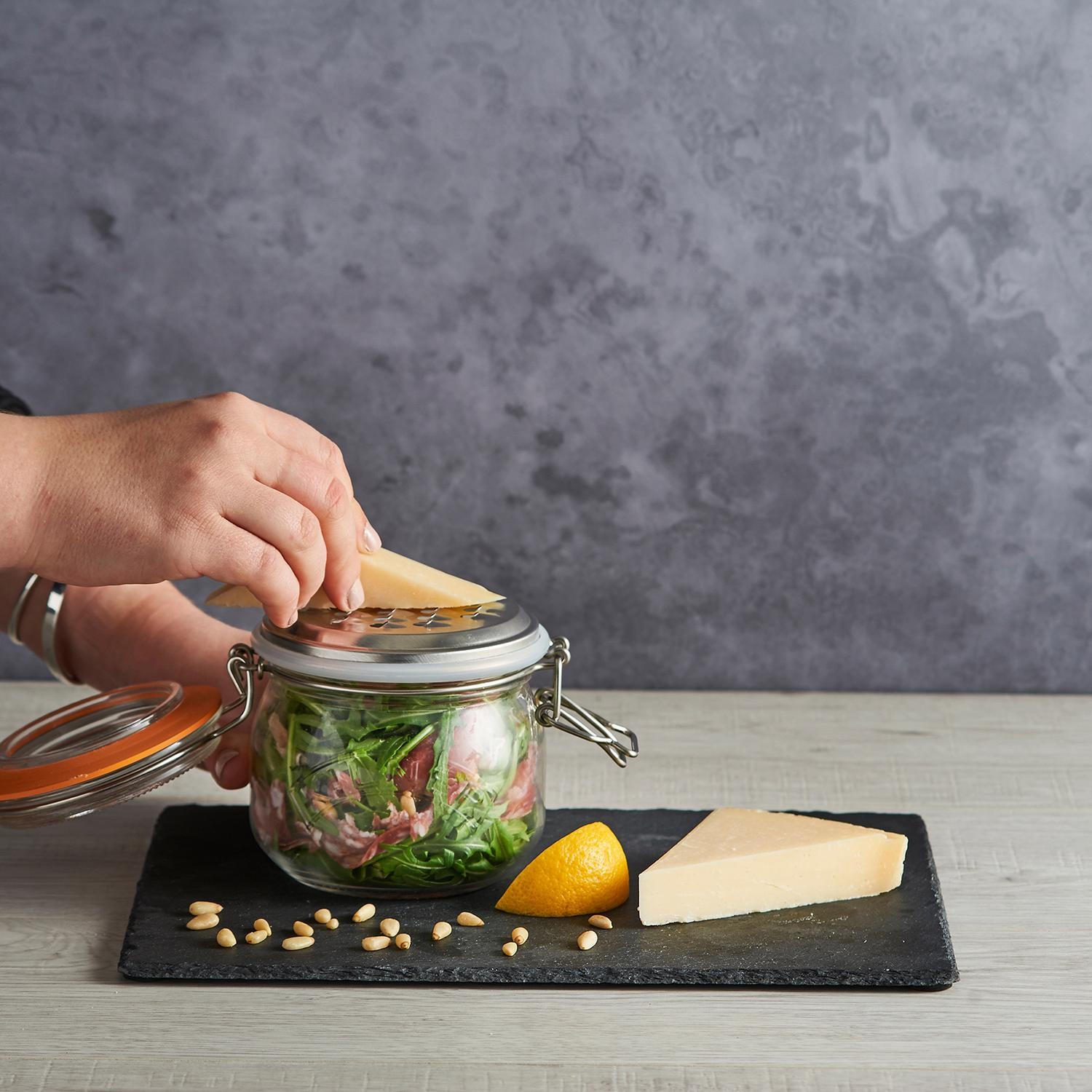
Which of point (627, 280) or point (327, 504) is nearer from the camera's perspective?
point (327, 504)

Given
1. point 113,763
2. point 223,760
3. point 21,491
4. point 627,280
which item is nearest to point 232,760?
point 223,760

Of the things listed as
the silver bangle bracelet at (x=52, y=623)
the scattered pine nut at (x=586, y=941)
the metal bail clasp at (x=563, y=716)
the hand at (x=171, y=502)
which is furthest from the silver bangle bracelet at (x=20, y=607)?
the scattered pine nut at (x=586, y=941)

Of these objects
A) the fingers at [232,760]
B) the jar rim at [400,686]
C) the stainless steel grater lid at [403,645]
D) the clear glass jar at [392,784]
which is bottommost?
the fingers at [232,760]

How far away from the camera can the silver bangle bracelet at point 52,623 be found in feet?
3.68

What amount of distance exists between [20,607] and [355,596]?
16.5 inches

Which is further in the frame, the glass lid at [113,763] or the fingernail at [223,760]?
the fingernail at [223,760]

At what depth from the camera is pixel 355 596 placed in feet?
2.92

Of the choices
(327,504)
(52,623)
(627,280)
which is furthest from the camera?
(627,280)

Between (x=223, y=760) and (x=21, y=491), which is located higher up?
(x=21, y=491)

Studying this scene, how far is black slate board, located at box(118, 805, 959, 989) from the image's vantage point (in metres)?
0.78

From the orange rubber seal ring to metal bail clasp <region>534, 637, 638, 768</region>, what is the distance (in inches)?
9.1

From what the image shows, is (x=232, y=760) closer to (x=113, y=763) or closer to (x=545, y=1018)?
(x=113, y=763)

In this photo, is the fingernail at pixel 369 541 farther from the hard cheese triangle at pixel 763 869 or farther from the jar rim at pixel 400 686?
the hard cheese triangle at pixel 763 869

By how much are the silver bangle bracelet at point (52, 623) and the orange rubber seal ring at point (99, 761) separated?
0.29 meters
